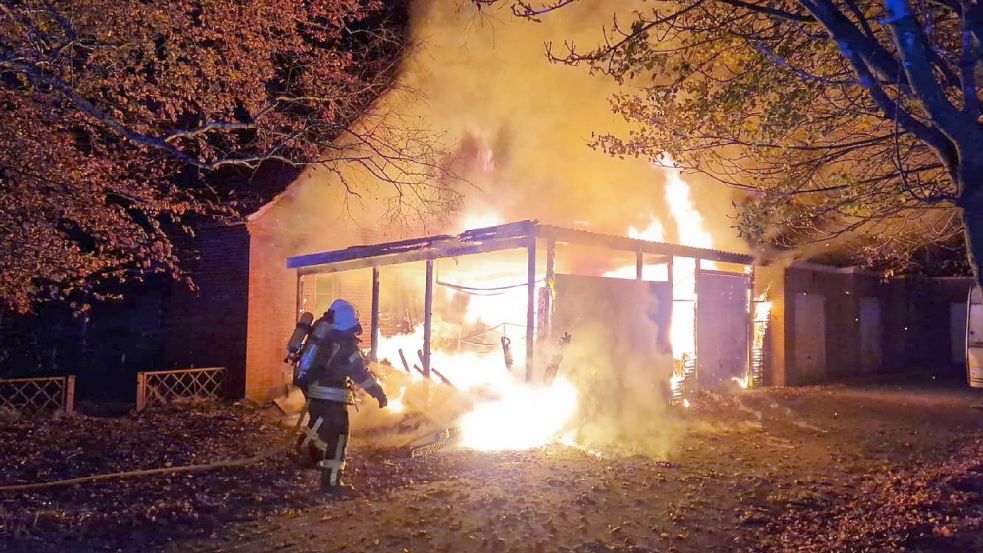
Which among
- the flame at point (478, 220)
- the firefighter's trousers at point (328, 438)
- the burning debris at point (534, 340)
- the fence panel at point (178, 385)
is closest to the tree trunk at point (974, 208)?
the burning debris at point (534, 340)

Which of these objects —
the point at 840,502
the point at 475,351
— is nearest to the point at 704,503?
the point at 840,502

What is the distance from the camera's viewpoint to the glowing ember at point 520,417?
364 inches

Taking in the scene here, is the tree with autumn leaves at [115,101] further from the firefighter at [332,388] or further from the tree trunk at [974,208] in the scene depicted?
the tree trunk at [974,208]

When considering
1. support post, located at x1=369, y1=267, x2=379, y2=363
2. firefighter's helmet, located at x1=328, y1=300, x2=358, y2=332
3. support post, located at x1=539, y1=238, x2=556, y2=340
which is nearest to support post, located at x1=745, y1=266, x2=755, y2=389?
support post, located at x1=539, y1=238, x2=556, y2=340

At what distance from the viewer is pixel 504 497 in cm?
639

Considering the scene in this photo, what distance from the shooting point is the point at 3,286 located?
925cm

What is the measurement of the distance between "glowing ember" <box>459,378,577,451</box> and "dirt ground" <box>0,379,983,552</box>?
0.79 m

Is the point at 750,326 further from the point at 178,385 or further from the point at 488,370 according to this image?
the point at 178,385

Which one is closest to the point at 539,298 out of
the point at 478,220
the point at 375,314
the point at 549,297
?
the point at 549,297

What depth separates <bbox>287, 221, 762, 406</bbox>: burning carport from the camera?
10.2 meters

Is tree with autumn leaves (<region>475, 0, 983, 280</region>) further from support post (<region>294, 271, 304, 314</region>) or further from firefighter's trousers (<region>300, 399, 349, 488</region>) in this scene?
support post (<region>294, 271, 304, 314</region>)

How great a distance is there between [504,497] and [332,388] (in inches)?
79.9

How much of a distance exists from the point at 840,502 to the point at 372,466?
5.03m

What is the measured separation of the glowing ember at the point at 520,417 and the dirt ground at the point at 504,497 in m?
0.79
